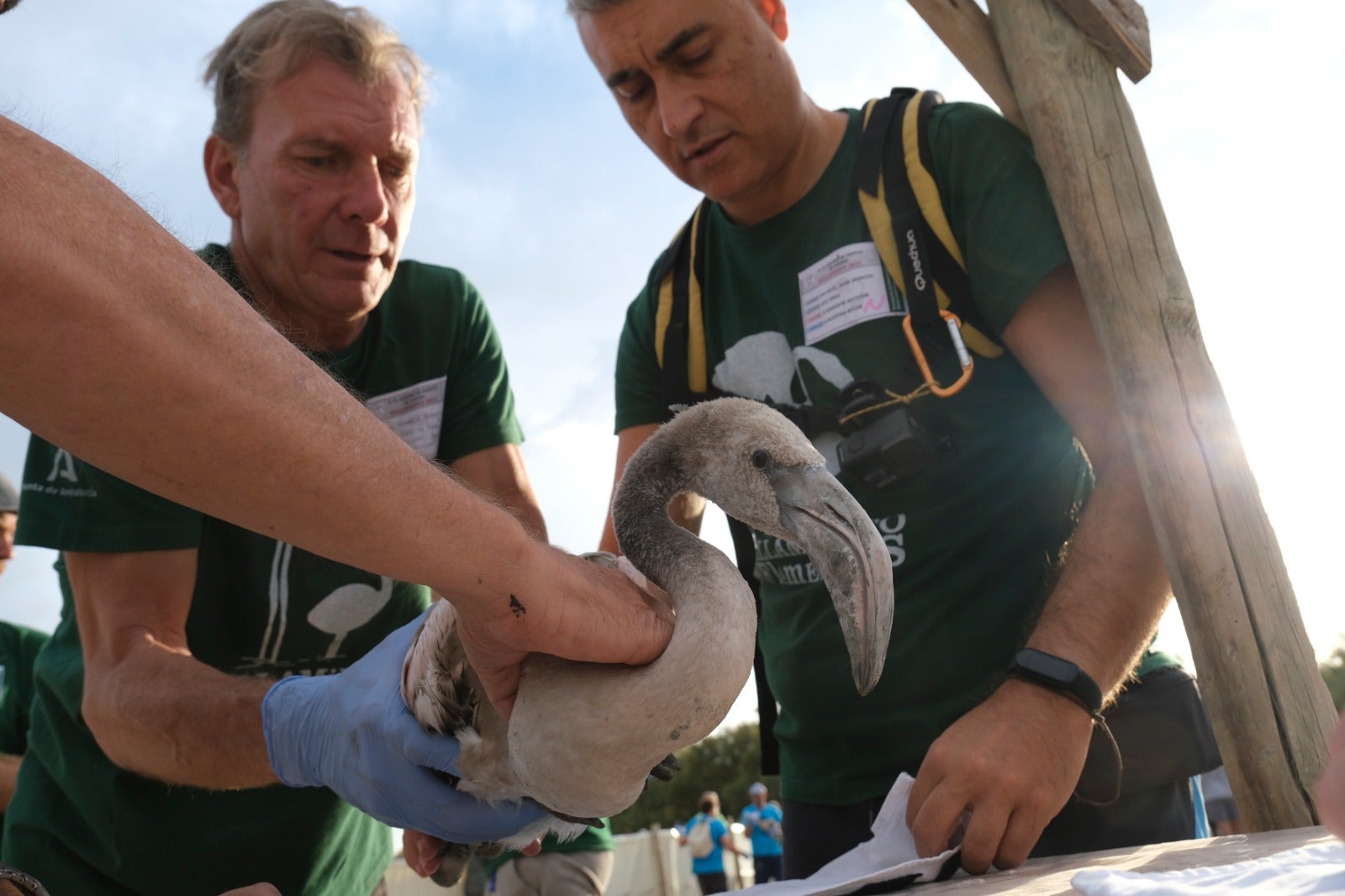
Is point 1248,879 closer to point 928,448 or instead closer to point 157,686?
point 928,448

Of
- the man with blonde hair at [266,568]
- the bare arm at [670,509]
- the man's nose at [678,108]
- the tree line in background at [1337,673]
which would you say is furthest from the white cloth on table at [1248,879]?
the tree line in background at [1337,673]

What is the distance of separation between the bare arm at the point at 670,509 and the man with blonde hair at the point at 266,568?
0.35 m

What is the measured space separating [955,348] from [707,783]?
39791 millimetres

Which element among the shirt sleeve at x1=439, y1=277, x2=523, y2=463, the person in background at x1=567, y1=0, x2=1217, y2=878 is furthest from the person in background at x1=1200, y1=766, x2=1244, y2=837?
the shirt sleeve at x1=439, y1=277, x2=523, y2=463

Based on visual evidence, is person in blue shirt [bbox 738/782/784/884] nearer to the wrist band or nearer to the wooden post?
the wooden post

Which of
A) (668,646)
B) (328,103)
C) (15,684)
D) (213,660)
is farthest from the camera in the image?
(15,684)

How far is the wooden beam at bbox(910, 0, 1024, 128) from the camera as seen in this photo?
3.11 m

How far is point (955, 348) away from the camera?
295cm

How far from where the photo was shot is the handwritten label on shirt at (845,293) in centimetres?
310

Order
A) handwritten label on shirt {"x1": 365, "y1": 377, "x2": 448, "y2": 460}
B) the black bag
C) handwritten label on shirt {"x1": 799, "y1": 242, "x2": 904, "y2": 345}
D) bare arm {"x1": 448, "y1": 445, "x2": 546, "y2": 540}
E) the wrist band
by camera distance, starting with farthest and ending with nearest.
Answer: bare arm {"x1": 448, "y1": 445, "x2": 546, "y2": 540}, handwritten label on shirt {"x1": 365, "y1": 377, "x2": 448, "y2": 460}, handwritten label on shirt {"x1": 799, "y1": 242, "x2": 904, "y2": 345}, the black bag, the wrist band

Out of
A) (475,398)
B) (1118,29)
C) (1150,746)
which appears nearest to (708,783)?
(475,398)

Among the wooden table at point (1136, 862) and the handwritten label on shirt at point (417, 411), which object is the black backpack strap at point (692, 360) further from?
the wooden table at point (1136, 862)

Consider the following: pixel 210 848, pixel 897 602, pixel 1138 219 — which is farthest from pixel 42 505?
pixel 1138 219

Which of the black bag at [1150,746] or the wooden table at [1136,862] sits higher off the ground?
the black bag at [1150,746]
